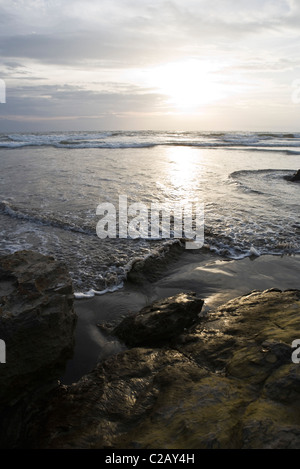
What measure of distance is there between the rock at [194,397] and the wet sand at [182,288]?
19.2 inches

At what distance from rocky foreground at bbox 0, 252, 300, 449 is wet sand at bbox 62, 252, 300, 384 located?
37 cm

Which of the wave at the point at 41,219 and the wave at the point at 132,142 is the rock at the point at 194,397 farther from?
the wave at the point at 132,142

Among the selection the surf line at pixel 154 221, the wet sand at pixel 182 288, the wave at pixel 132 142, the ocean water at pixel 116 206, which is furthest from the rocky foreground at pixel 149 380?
the wave at pixel 132 142

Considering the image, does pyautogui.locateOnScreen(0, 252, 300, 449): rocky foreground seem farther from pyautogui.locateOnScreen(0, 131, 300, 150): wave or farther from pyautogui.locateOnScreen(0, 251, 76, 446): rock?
pyautogui.locateOnScreen(0, 131, 300, 150): wave

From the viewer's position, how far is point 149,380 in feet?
8.36

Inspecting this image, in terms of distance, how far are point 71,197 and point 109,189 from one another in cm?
176

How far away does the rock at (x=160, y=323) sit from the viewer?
3.14 meters

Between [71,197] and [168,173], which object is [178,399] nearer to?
[71,197]

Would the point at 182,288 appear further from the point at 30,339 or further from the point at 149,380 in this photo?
the point at 30,339

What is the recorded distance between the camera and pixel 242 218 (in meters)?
7.89

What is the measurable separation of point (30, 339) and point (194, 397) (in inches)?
55.5

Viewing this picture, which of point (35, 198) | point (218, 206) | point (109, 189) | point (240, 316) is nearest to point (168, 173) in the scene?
point (109, 189)

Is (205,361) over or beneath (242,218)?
beneath
